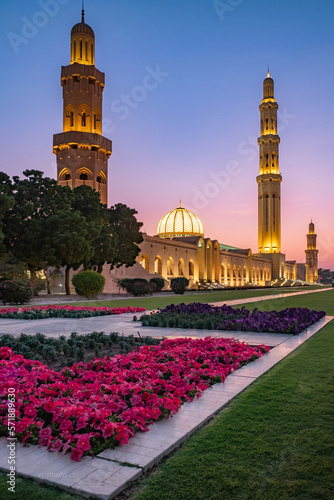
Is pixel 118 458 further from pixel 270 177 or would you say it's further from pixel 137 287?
pixel 270 177

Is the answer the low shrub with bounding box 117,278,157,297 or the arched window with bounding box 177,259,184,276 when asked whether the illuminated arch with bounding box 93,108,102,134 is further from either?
the low shrub with bounding box 117,278,157,297

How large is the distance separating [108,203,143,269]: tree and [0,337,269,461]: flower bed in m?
28.1

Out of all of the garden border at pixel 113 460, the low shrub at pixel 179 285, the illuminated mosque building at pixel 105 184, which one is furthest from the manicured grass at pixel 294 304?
the illuminated mosque building at pixel 105 184

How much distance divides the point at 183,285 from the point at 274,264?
67.3 metres

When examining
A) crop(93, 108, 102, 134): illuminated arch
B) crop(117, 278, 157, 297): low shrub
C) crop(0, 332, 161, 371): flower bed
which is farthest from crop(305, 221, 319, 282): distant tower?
crop(0, 332, 161, 371): flower bed

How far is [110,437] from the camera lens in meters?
2.97

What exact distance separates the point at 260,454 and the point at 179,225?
253 feet

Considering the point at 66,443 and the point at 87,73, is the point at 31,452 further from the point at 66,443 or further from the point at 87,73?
the point at 87,73

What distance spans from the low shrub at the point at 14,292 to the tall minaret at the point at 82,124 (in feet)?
101

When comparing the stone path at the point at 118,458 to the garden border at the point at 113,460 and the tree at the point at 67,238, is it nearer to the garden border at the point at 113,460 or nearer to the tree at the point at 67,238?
the garden border at the point at 113,460

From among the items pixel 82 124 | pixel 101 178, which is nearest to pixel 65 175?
pixel 101 178

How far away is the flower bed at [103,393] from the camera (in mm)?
2994

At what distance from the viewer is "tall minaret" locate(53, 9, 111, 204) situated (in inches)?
1871

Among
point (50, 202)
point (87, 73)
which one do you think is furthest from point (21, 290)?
point (87, 73)
